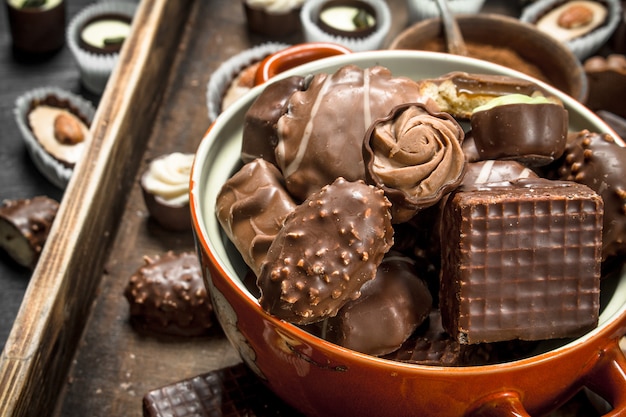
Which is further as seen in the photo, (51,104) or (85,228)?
(51,104)

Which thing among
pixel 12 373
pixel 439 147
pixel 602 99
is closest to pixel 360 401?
pixel 439 147

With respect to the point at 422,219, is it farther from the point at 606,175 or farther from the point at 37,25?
the point at 37,25

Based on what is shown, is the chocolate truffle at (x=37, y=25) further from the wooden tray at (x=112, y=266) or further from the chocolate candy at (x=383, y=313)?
the chocolate candy at (x=383, y=313)

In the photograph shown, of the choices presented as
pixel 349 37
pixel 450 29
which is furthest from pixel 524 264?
pixel 349 37

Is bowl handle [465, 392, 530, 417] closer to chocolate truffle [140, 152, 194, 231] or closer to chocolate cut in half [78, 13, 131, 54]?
chocolate truffle [140, 152, 194, 231]

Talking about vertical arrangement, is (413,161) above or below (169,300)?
above

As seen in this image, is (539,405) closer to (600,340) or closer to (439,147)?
(600,340)
